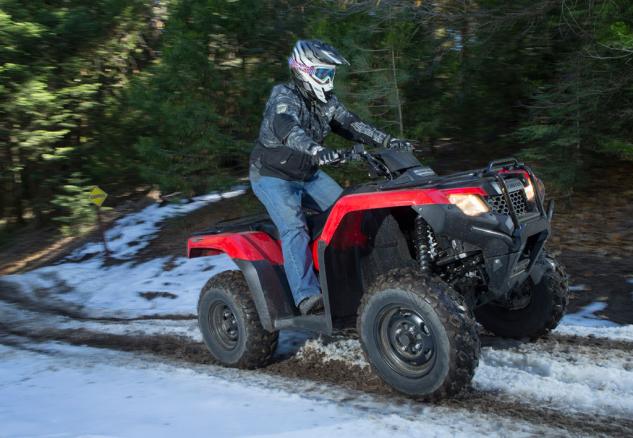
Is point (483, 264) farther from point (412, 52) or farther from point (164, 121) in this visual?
point (164, 121)

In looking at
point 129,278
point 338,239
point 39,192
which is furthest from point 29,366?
point 39,192

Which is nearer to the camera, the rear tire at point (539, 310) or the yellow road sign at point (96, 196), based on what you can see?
the rear tire at point (539, 310)

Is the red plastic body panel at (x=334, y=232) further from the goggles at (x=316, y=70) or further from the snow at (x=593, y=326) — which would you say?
the snow at (x=593, y=326)

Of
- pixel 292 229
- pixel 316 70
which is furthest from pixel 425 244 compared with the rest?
pixel 316 70

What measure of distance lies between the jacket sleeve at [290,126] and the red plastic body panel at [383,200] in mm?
459

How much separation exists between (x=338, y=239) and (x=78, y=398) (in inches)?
83.7

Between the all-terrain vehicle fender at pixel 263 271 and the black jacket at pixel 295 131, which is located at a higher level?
the black jacket at pixel 295 131

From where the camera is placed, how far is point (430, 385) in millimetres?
3498

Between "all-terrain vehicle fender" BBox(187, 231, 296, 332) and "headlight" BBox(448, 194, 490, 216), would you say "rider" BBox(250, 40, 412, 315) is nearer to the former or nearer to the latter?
"all-terrain vehicle fender" BBox(187, 231, 296, 332)

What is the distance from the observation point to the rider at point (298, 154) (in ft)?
13.9

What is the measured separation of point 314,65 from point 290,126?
48 centimetres

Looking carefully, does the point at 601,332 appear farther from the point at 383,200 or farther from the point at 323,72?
the point at 323,72

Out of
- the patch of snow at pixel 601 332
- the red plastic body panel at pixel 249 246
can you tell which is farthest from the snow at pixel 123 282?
the patch of snow at pixel 601 332

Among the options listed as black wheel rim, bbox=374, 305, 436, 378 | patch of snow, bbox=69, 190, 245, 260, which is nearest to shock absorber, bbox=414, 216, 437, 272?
black wheel rim, bbox=374, 305, 436, 378
